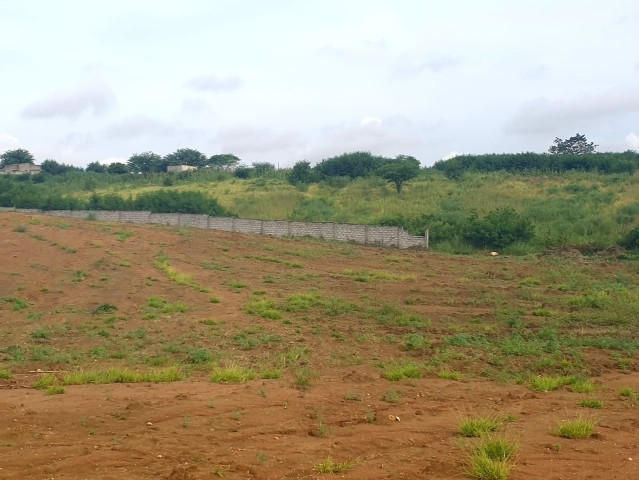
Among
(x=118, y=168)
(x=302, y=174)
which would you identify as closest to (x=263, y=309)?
(x=302, y=174)

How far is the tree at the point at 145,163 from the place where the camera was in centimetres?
8025

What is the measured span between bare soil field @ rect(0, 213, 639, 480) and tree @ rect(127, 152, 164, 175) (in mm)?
56639

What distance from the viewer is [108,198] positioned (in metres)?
43.8

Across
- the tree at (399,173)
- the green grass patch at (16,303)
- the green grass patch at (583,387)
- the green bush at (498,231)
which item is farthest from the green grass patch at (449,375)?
the tree at (399,173)

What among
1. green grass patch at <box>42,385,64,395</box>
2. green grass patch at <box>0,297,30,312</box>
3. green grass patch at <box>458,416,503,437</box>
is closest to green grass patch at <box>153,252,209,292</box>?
green grass patch at <box>0,297,30,312</box>

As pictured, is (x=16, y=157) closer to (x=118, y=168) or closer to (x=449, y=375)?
(x=118, y=168)

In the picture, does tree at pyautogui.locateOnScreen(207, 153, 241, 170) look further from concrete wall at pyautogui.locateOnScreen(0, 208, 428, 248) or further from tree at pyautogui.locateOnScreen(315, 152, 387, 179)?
concrete wall at pyautogui.locateOnScreen(0, 208, 428, 248)

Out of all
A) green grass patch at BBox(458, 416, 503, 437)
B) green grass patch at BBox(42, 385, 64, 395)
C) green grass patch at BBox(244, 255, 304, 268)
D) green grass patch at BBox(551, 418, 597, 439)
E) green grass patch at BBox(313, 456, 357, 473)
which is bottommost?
green grass patch at BBox(551, 418, 597, 439)

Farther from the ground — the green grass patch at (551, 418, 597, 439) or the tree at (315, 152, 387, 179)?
the tree at (315, 152, 387, 179)

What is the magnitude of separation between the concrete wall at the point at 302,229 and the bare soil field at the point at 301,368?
365 inches

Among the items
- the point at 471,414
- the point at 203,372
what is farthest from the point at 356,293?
the point at 471,414

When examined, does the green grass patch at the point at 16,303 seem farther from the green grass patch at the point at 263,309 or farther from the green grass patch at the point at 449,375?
the green grass patch at the point at 449,375

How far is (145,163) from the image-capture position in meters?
81.2

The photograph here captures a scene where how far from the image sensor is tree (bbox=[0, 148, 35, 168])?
82.8 meters
